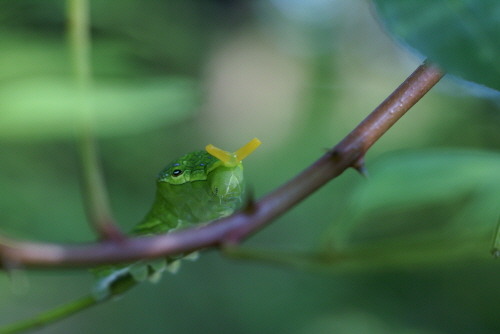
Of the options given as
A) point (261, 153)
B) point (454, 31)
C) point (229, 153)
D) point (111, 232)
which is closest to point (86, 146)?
point (111, 232)

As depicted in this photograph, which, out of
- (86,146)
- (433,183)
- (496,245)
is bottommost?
(496,245)

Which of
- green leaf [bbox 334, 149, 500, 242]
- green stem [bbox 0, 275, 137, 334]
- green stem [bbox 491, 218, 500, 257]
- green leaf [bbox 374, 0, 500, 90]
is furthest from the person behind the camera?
green leaf [bbox 334, 149, 500, 242]

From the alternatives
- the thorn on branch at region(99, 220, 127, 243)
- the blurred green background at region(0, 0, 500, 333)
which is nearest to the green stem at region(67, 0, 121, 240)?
the thorn on branch at region(99, 220, 127, 243)

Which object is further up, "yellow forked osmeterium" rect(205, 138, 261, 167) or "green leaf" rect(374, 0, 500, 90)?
"yellow forked osmeterium" rect(205, 138, 261, 167)

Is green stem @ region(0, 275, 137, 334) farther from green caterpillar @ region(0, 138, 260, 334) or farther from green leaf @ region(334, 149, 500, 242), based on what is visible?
green leaf @ region(334, 149, 500, 242)

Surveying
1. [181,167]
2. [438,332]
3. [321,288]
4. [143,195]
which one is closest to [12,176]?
[143,195]

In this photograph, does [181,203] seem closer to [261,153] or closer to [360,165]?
[360,165]
